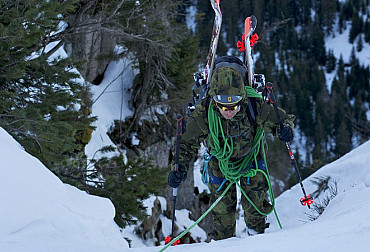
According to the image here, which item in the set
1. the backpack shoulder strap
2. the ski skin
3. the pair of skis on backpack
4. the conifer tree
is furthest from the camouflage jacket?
the conifer tree

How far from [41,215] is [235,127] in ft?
6.82

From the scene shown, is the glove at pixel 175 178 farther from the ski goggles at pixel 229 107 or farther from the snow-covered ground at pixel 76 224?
the ski goggles at pixel 229 107

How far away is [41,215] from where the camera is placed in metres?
3.27

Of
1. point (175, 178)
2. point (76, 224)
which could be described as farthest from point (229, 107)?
point (76, 224)

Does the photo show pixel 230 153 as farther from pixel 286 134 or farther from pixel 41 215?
pixel 41 215

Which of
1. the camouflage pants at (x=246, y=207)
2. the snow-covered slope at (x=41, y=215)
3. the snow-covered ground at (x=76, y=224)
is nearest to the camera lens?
the snow-covered ground at (x=76, y=224)

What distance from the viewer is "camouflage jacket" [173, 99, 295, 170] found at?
4.12m

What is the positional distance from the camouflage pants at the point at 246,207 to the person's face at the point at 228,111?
0.75 m

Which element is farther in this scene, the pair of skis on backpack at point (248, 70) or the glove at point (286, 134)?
the pair of skis on backpack at point (248, 70)

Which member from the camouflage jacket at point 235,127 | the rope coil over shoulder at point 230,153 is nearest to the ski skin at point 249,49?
the rope coil over shoulder at point 230,153

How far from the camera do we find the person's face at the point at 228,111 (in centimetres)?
395

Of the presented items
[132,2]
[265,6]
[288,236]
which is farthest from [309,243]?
[265,6]

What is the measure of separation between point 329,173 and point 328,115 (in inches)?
3114

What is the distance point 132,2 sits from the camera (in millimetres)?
9359
